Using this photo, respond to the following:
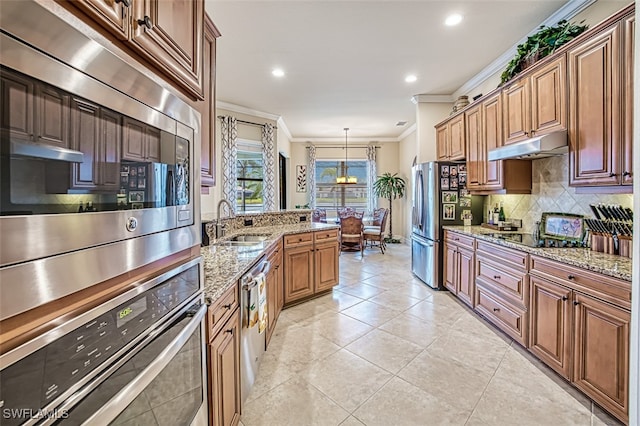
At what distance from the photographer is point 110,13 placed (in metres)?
0.74

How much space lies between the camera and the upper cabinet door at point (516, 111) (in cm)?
274

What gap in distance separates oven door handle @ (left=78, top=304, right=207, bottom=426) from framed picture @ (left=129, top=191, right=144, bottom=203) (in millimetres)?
465

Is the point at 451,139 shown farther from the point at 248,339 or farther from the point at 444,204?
the point at 248,339

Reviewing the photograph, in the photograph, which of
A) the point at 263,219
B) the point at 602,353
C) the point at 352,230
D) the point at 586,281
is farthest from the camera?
the point at 352,230

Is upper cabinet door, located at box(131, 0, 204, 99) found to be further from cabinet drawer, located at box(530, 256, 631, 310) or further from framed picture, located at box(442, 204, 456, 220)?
framed picture, located at box(442, 204, 456, 220)

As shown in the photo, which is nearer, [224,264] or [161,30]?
[161,30]

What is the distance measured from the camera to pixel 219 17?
279cm

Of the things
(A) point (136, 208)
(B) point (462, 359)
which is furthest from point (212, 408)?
(B) point (462, 359)

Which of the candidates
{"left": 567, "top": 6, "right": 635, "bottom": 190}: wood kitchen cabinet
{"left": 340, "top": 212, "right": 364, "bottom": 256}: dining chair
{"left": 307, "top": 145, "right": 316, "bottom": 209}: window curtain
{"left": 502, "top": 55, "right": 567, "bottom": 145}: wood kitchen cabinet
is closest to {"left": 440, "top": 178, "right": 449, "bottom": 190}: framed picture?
{"left": 502, "top": 55, "right": 567, "bottom": 145}: wood kitchen cabinet

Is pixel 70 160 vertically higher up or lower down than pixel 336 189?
lower down

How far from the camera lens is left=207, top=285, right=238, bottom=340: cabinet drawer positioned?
1.27 metres

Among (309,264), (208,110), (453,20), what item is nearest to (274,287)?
(309,264)

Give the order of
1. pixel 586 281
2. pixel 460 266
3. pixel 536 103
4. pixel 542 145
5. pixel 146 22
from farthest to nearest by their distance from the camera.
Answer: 1. pixel 460 266
2. pixel 536 103
3. pixel 542 145
4. pixel 586 281
5. pixel 146 22

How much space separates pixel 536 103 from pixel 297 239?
269 cm
